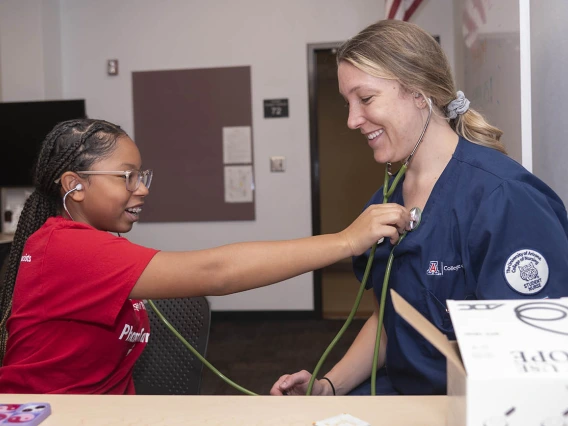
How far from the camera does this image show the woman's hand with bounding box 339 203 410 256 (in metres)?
1.08

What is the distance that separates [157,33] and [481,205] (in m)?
4.37

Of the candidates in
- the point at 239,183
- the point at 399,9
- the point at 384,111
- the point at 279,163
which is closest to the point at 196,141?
the point at 239,183

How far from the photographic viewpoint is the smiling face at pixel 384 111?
4.26ft

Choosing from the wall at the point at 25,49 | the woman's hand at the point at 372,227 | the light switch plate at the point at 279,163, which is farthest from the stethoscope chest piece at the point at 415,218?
the wall at the point at 25,49

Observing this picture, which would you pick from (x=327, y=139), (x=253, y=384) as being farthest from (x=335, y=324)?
(x=327, y=139)

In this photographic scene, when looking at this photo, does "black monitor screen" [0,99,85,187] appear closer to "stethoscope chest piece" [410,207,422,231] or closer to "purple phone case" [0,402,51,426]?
"stethoscope chest piece" [410,207,422,231]

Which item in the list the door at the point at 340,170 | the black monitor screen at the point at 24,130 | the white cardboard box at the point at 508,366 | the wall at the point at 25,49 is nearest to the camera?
the white cardboard box at the point at 508,366

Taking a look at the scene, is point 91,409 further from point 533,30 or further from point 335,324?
point 335,324

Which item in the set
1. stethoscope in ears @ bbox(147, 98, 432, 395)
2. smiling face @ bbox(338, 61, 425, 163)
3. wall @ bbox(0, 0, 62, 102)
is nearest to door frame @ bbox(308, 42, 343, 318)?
wall @ bbox(0, 0, 62, 102)

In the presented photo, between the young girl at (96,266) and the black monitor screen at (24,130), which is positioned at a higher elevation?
the black monitor screen at (24,130)

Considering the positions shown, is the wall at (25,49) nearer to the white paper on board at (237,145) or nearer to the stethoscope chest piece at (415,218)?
the white paper on board at (237,145)

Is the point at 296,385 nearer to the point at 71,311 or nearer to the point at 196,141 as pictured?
the point at 71,311

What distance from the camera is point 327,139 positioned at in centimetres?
771

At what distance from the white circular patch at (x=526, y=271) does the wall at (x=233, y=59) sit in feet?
12.6
